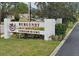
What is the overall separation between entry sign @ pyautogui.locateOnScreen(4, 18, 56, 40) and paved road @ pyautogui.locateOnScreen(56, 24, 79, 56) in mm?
363

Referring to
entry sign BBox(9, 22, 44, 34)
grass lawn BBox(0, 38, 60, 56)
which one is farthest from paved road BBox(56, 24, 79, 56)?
entry sign BBox(9, 22, 44, 34)

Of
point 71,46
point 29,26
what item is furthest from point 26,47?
point 71,46

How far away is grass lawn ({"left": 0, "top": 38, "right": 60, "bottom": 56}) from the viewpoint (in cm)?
841

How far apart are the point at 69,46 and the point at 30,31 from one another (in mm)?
887

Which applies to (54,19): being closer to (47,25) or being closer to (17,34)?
(47,25)

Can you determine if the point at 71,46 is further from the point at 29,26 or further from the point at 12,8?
the point at 12,8

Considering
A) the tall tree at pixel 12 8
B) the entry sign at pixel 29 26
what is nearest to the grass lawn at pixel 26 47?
the entry sign at pixel 29 26

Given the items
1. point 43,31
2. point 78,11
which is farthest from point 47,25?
point 78,11

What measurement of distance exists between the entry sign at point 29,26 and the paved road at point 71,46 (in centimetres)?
36

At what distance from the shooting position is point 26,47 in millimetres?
8492

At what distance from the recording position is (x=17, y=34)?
863cm

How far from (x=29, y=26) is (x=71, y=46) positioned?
98cm

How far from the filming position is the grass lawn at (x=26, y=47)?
27.6 ft

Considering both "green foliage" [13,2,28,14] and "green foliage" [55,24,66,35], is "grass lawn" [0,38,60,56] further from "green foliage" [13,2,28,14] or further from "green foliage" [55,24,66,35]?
"green foliage" [13,2,28,14]
